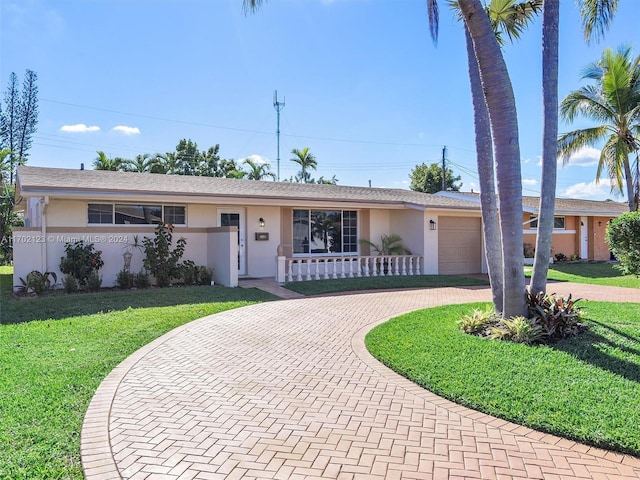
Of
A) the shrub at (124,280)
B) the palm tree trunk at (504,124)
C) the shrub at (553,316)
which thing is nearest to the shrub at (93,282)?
the shrub at (124,280)

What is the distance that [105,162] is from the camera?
31.2m

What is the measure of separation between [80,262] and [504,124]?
11.2m

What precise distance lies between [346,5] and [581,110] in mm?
15207

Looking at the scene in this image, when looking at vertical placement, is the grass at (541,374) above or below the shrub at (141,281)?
below

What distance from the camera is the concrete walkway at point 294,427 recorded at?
3338mm

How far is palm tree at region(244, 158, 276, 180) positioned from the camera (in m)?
38.2

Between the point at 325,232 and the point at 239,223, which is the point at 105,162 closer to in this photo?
the point at 239,223

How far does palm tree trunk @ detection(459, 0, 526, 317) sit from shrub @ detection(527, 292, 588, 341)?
0.67 m

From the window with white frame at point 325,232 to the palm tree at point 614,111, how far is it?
1229 centimetres

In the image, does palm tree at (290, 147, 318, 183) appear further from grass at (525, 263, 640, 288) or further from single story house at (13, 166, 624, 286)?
grass at (525, 263, 640, 288)

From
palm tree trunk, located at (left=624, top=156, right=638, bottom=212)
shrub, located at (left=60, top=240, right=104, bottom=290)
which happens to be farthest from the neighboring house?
shrub, located at (left=60, top=240, right=104, bottom=290)

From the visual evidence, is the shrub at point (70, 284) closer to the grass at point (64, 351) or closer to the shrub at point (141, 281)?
the grass at point (64, 351)

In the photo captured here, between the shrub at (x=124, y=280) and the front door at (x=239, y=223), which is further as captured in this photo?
the front door at (x=239, y=223)

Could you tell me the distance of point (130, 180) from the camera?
1458cm
